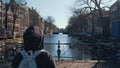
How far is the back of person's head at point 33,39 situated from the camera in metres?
3.37

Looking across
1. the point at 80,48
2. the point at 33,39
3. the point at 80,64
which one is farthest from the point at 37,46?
the point at 80,48

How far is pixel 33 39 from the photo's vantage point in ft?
11.1

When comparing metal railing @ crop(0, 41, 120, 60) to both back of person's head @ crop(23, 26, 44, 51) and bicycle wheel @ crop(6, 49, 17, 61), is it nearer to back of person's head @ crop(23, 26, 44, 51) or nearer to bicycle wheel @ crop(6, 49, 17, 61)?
bicycle wheel @ crop(6, 49, 17, 61)

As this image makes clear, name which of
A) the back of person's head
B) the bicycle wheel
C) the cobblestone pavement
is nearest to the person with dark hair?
the back of person's head

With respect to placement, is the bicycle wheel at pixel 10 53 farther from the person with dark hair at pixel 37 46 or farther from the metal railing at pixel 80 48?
the person with dark hair at pixel 37 46

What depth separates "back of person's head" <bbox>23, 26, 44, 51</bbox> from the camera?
133 inches

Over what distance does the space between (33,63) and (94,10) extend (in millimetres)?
52007

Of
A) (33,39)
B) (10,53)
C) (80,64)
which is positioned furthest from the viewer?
(10,53)

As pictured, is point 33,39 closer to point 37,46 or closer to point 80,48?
point 37,46

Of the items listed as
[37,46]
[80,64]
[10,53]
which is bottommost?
[80,64]

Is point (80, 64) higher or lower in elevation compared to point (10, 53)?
lower

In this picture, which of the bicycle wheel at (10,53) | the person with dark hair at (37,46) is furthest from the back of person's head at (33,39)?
the bicycle wheel at (10,53)

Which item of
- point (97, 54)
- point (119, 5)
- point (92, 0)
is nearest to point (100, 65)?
point (97, 54)

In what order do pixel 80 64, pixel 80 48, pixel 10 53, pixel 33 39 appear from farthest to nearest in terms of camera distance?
pixel 80 48
pixel 10 53
pixel 80 64
pixel 33 39
